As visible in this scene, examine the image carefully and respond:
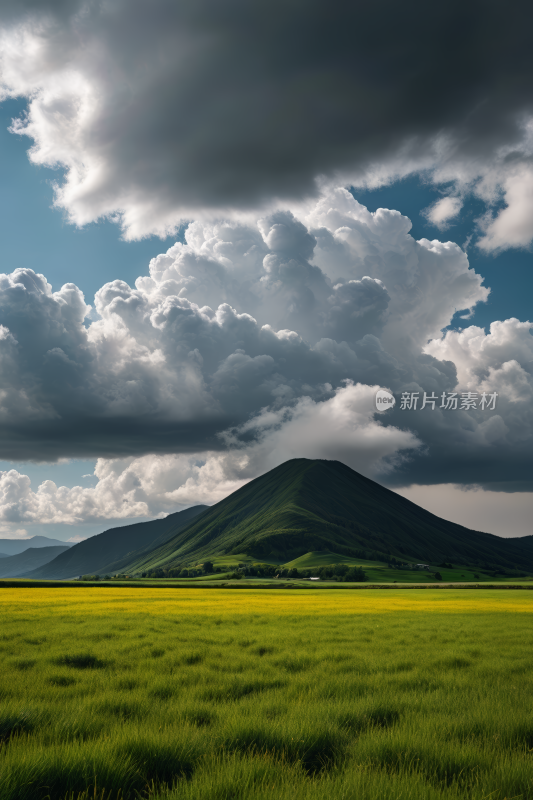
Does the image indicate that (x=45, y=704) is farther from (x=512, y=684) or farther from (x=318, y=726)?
(x=512, y=684)

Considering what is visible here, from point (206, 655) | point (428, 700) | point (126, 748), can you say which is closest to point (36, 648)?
point (206, 655)

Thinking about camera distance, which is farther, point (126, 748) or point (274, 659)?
point (274, 659)

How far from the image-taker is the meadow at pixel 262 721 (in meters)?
5.89

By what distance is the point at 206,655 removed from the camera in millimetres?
15688

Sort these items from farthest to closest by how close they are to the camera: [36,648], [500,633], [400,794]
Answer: [500,633], [36,648], [400,794]

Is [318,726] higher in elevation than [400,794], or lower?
lower

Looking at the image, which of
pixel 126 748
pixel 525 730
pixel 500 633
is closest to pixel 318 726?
pixel 126 748

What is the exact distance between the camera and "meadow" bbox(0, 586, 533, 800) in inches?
232

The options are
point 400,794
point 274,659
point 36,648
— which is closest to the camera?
point 400,794

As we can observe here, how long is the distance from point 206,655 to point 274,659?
2.41 m

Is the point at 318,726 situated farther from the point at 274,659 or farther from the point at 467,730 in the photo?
the point at 274,659

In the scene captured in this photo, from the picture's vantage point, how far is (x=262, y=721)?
27.5 feet

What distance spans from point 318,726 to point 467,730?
2.68 m

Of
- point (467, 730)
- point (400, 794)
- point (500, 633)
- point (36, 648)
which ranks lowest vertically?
point (500, 633)
